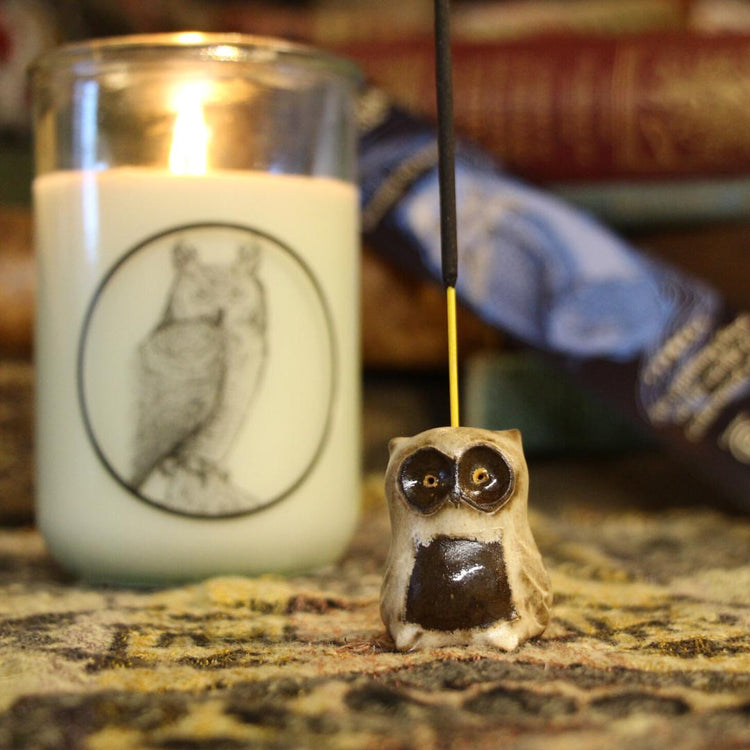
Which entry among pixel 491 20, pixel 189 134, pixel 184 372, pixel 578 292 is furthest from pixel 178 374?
pixel 491 20

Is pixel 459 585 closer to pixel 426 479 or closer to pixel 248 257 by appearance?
pixel 426 479

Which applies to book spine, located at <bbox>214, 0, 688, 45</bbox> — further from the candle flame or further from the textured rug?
the textured rug

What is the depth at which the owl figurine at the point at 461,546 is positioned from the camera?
395mm

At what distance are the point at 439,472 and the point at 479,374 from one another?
1.57ft

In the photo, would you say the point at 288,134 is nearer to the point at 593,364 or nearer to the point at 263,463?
the point at 263,463

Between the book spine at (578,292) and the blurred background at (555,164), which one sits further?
the blurred background at (555,164)

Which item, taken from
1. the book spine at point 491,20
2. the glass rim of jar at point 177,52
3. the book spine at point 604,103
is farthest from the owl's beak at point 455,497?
the book spine at point 491,20

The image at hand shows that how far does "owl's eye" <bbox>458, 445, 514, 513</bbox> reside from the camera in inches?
15.5

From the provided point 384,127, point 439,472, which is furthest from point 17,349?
point 439,472

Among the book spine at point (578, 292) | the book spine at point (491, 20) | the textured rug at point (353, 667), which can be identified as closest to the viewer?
the textured rug at point (353, 667)

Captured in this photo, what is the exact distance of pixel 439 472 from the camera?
397mm

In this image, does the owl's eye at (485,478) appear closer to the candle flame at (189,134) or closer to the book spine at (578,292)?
the candle flame at (189,134)

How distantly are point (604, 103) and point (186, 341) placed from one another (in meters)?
0.54

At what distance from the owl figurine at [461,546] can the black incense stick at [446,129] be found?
8cm
